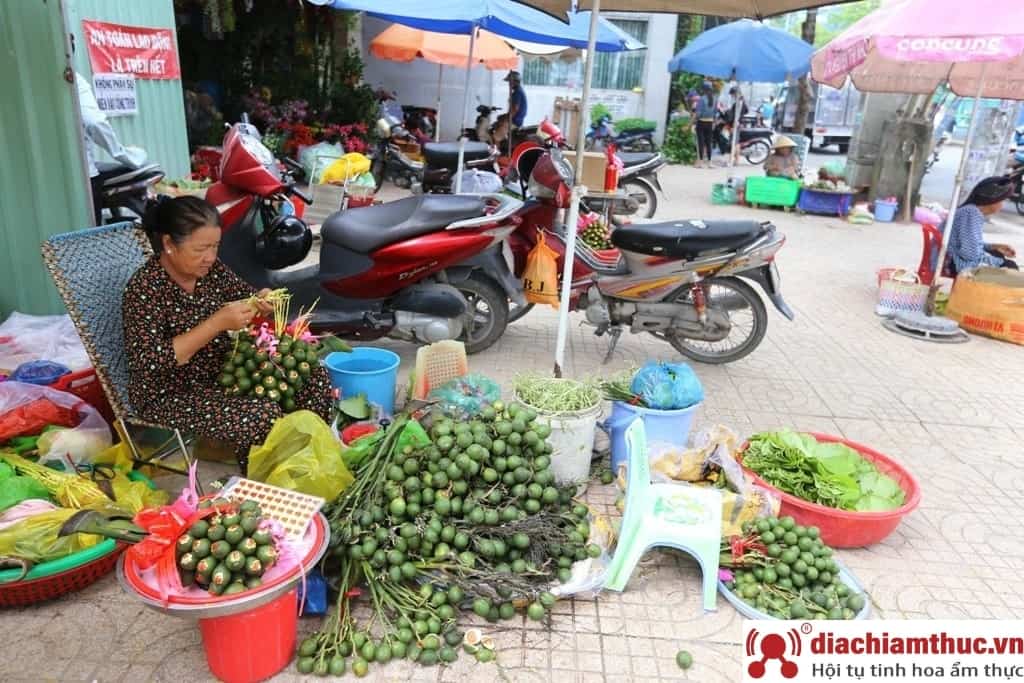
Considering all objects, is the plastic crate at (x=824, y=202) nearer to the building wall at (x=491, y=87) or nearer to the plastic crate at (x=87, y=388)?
the building wall at (x=491, y=87)

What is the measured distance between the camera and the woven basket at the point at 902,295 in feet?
20.9

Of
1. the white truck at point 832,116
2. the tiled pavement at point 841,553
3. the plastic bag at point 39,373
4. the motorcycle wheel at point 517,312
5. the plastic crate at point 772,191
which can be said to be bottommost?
the tiled pavement at point 841,553

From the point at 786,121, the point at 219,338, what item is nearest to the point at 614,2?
the point at 219,338

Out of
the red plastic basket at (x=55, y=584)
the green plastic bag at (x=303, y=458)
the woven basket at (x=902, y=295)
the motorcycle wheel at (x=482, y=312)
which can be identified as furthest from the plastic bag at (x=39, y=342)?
the woven basket at (x=902, y=295)

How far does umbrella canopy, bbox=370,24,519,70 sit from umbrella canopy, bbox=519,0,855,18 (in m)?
6.13

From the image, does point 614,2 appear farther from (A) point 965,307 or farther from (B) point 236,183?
(A) point 965,307

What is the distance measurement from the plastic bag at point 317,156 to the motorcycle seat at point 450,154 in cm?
117

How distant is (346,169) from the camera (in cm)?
755

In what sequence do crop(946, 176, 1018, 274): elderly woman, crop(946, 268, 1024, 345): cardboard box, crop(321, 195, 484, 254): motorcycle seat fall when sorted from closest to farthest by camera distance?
crop(321, 195, 484, 254): motorcycle seat
crop(946, 268, 1024, 345): cardboard box
crop(946, 176, 1018, 274): elderly woman

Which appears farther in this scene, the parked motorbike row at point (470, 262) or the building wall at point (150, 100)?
the building wall at point (150, 100)

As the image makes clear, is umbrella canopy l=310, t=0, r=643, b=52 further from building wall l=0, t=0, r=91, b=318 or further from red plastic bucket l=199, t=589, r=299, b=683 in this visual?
red plastic bucket l=199, t=589, r=299, b=683

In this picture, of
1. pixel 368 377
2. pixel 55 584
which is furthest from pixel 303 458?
pixel 368 377

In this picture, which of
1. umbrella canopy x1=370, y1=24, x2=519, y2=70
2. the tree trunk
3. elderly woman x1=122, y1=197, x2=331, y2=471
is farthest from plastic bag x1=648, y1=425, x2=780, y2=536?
the tree trunk

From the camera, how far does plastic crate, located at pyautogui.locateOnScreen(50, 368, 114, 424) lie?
10.7ft
